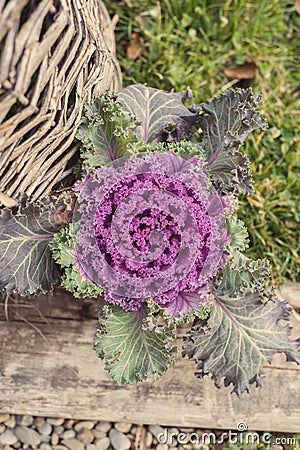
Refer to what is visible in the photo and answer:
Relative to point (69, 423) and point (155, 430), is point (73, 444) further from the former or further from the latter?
point (155, 430)

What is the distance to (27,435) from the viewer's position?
2242 millimetres

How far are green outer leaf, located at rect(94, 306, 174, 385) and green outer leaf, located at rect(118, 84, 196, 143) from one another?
0.60 metres

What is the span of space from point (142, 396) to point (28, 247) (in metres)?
0.75

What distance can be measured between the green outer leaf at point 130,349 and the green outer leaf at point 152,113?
23.5 inches

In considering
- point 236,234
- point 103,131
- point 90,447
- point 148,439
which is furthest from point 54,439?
point 103,131

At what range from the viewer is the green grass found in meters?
2.48

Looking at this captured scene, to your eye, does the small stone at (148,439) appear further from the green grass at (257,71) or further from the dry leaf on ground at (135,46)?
the dry leaf on ground at (135,46)

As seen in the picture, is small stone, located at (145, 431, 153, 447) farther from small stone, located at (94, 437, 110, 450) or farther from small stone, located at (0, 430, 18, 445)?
small stone, located at (0, 430, 18, 445)

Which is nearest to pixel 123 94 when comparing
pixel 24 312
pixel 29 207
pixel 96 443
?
pixel 29 207

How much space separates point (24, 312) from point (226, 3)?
1589 mm

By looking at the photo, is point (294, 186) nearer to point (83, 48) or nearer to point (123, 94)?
point (123, 94)

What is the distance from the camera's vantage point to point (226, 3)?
2617mm

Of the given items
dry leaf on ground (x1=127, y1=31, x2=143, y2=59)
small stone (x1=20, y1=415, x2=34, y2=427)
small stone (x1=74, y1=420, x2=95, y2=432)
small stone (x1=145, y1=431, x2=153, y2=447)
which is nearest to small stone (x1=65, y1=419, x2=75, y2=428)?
small stone (x1=74, y1=420, x2=95, y2=432)

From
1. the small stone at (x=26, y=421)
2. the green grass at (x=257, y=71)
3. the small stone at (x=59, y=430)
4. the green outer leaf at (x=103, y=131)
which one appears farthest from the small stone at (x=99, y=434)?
the green outer leaf at (x=103, y=131)
